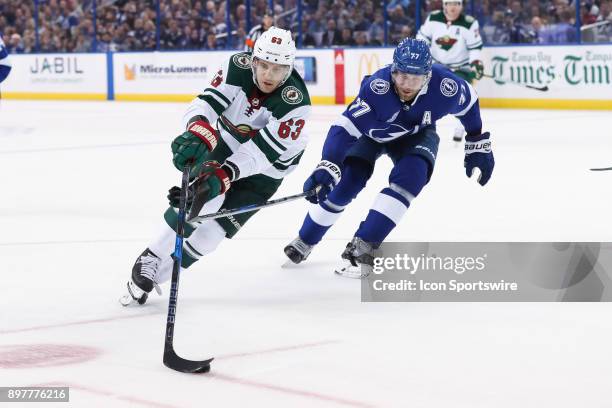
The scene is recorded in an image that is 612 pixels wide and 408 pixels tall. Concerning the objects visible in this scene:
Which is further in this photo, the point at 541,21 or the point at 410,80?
the point at 541,21

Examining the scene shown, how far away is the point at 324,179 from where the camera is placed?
448 centimetres

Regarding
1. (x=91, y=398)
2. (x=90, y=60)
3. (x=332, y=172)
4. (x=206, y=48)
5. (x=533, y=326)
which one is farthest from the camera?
(x=90, y=60)

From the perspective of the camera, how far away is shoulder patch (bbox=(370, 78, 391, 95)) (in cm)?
464

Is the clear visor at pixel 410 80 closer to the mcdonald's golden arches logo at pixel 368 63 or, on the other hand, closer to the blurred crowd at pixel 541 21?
the blurred crowd at pixel 541 21

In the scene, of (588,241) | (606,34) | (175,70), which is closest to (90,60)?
(175,70)

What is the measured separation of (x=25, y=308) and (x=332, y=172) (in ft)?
4.32

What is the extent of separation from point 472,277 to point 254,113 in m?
1.05

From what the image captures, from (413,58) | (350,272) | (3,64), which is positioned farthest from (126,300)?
(3,64)

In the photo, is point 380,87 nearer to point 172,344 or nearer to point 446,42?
point 172,344

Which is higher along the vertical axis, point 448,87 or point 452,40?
point 448,87

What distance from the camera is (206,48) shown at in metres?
18.5

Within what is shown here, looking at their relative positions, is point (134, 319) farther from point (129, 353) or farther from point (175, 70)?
point (175, 70)

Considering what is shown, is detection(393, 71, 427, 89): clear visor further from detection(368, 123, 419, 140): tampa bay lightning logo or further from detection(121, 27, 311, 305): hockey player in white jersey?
detection(121, 27, 311, 305): hockey player in white jersey

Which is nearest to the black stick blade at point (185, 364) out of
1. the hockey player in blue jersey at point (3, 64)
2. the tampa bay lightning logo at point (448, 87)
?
the tampa bay lightning logo at point (448, 87)
